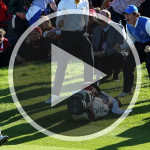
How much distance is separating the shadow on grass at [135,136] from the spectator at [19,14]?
6099 mm

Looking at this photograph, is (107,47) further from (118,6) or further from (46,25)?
(46,25)

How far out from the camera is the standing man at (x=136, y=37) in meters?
9.94

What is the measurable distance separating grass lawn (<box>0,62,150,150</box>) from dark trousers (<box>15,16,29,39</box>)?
6.85ft

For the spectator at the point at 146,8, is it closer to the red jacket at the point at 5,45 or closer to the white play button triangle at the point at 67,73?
the white play button triangle at the point at 67,73

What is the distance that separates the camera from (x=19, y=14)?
1441 cm

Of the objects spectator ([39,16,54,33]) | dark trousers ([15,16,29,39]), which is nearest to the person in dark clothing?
spectator ([39,16,54,33])

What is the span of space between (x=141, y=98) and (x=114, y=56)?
4.37ft

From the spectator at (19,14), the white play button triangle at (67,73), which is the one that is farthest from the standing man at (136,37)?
the spectator at (19,14)

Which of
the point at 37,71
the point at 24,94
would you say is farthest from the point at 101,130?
the point at 37,71

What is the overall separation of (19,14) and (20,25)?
0.90 feet

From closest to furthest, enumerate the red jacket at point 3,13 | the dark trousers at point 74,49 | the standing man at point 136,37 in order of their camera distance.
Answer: the standing man at point 136,37 → the dark trousers at point 74,49 → the red jacket at point 3,13

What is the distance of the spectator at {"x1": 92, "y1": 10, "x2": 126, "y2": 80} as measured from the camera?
37.9 ft

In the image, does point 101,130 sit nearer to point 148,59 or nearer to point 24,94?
point 148,59

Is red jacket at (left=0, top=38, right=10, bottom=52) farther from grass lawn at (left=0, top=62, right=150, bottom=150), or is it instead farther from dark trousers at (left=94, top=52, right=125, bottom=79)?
dark trousers at (left=94, top=52, right=125, bottom=79)
